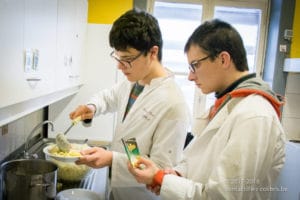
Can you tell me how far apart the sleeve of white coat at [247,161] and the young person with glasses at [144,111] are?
441 millimetres

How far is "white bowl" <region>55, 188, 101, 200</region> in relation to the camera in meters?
1.33

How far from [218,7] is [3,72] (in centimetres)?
265

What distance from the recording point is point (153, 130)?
1312 mm

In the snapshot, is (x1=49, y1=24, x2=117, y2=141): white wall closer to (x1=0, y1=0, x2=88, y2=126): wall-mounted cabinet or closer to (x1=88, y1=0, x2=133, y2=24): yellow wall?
(x1=88, y1=0, x2=133, y2=24): yellow wall

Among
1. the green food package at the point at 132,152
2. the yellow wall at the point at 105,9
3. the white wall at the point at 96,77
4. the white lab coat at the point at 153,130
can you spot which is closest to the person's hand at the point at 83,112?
the white lab coat at the point at 153,130

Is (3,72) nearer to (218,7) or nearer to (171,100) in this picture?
(171,100)

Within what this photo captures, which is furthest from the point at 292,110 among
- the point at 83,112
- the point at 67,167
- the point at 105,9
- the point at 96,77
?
the point at 67,167

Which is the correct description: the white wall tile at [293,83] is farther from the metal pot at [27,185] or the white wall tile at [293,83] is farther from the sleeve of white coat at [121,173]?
the metal pot at [27,185]

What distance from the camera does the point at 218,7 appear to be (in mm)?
3186

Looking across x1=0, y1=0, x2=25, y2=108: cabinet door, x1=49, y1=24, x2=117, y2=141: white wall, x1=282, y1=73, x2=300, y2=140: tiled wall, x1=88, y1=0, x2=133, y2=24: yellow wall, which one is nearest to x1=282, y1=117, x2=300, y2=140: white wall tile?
x1=282, y1=73, x2=300, y2=140: tiled wall

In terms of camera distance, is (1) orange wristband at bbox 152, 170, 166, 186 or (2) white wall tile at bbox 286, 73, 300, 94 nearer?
(1) orange wristband at bbox 152, 170, 166, 186

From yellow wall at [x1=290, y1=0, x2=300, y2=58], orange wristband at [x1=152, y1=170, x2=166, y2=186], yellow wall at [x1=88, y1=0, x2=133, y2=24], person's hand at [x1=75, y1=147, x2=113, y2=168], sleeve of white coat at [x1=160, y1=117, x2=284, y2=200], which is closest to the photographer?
sleeve of white coat at [x1=160, y1=117, x2=284, y2=200]

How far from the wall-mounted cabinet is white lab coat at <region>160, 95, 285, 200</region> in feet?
2.06

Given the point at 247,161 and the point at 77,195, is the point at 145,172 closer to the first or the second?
the point at 247,161
